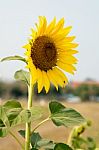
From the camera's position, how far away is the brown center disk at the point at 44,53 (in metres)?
1.16

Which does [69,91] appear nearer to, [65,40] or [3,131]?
[65,40]

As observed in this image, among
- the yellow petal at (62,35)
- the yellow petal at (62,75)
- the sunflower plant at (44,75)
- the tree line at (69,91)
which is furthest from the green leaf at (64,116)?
the tree line at (69,91)

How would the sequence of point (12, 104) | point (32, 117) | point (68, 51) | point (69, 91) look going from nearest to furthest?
point (32, 117) → point (12, 104) → point (68, 51) → point (69, 91)

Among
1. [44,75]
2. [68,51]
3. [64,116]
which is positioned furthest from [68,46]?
[64,116]

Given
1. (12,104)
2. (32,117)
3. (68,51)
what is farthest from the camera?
(68,51)

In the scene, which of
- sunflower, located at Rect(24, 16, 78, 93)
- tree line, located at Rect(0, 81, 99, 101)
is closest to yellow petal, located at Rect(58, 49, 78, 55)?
sunflower, located at Rect(24, 16, 78, 93)

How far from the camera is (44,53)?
1.20m

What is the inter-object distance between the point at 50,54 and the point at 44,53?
0.03 meters

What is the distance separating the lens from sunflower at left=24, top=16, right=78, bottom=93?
114cm

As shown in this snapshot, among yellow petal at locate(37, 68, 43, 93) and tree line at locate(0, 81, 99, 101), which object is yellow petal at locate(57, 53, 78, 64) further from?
tree line at locate(0, 81, 99, 101)

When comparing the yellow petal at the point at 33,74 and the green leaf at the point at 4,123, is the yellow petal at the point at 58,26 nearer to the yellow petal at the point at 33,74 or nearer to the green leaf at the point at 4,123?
the yellow petal at the point at 33,74

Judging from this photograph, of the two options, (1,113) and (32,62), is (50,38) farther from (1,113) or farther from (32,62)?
(1,113)

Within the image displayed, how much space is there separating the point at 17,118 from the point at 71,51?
32cm

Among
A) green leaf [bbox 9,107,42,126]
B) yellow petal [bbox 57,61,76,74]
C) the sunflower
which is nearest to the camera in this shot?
green leaf [bbox 9,107,42,126]
